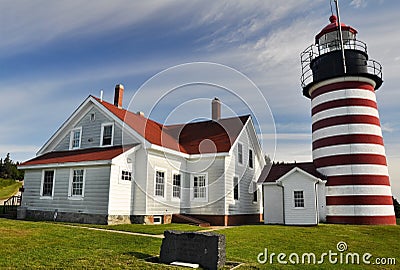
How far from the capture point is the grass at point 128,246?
753 centimetres

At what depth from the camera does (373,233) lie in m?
14.6

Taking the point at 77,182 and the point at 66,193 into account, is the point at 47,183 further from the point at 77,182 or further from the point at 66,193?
the point at 77,182

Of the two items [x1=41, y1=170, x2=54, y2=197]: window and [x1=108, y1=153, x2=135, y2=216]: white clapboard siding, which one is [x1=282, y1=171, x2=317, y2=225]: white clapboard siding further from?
[x1=41, y1=170, x2=54, y2=197]: window

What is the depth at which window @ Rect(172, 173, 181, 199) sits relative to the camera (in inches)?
720

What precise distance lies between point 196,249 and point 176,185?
35.8 feet

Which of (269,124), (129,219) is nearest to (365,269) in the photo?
(269,124)

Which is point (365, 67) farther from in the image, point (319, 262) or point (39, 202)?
point (39, 202)

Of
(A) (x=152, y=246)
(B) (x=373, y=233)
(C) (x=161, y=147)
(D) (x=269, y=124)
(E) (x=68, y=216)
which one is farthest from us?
(C) (x=161, y=147)

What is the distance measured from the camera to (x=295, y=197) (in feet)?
58.1

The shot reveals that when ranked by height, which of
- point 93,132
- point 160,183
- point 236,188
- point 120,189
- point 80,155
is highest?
point 93,132

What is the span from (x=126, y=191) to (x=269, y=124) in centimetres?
805

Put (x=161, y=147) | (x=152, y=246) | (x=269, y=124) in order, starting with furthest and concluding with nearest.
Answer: (x=161, y=147)
(x=269, y=124)
(x=152, y=246)

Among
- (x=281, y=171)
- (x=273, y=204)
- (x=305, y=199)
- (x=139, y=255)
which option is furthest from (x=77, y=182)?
(x=305, y=199)

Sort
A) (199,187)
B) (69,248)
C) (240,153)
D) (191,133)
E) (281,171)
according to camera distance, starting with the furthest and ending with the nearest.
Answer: (191,133)
(240,153)
(281,171)
(199,187)
(69,248)
